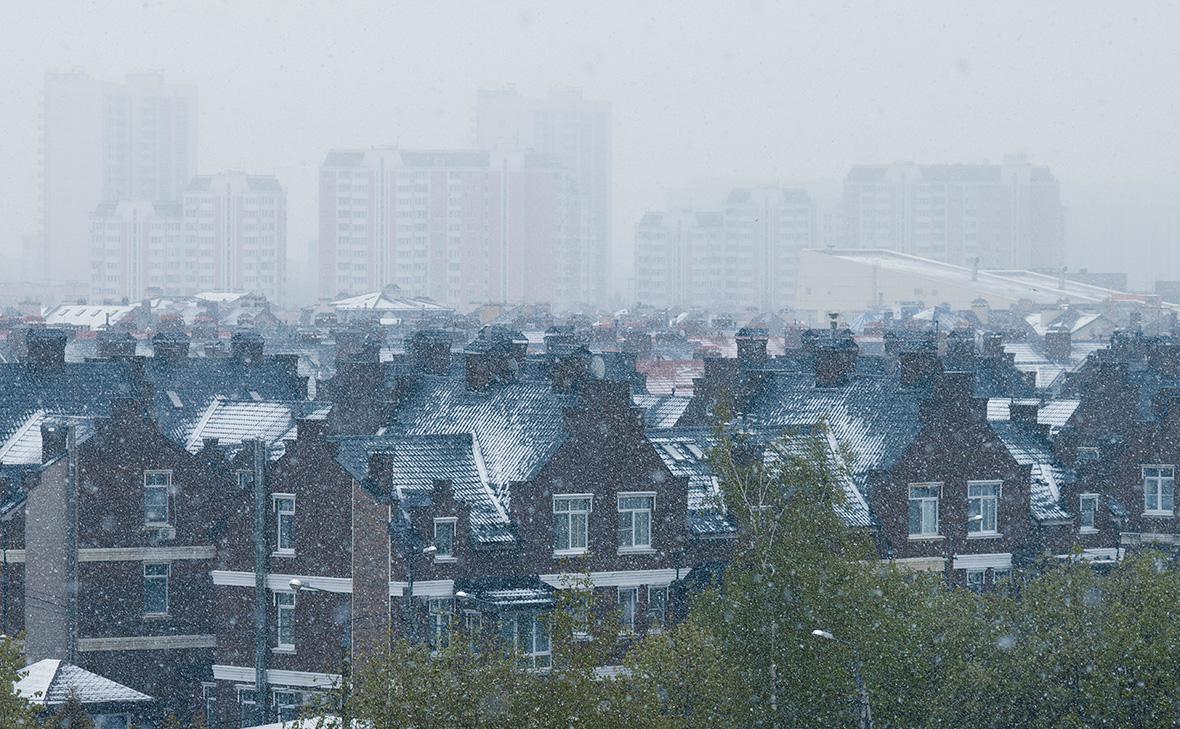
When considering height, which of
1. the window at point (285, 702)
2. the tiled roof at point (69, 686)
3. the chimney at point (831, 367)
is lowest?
the window at point (285, 702)

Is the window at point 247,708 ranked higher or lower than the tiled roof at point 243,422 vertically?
lower

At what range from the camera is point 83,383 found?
41.0 metres

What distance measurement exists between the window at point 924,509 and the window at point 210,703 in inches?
513

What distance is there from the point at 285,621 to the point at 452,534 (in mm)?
3418

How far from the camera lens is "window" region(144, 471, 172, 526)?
3638 centimetres

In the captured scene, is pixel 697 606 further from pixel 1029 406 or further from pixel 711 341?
pixel 711 341

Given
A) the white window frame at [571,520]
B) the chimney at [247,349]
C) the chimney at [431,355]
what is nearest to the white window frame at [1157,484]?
the chimney at [431,355]

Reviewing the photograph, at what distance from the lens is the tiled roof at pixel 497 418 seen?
3456cm

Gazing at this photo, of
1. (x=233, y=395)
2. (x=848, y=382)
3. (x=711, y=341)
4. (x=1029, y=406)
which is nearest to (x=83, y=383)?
(x=233, y=395)

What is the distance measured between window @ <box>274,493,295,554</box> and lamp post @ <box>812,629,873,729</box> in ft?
35.7

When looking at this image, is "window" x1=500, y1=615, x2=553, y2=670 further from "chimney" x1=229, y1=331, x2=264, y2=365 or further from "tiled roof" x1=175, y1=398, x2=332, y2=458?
"chimney" x1=229, y1=331, x2=264, y2=365

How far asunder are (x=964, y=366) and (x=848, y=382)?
1443 centimetres

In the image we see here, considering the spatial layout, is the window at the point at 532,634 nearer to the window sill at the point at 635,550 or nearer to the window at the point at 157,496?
the window sill at the point at 635,550

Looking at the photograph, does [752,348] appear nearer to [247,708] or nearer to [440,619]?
[440,619]
